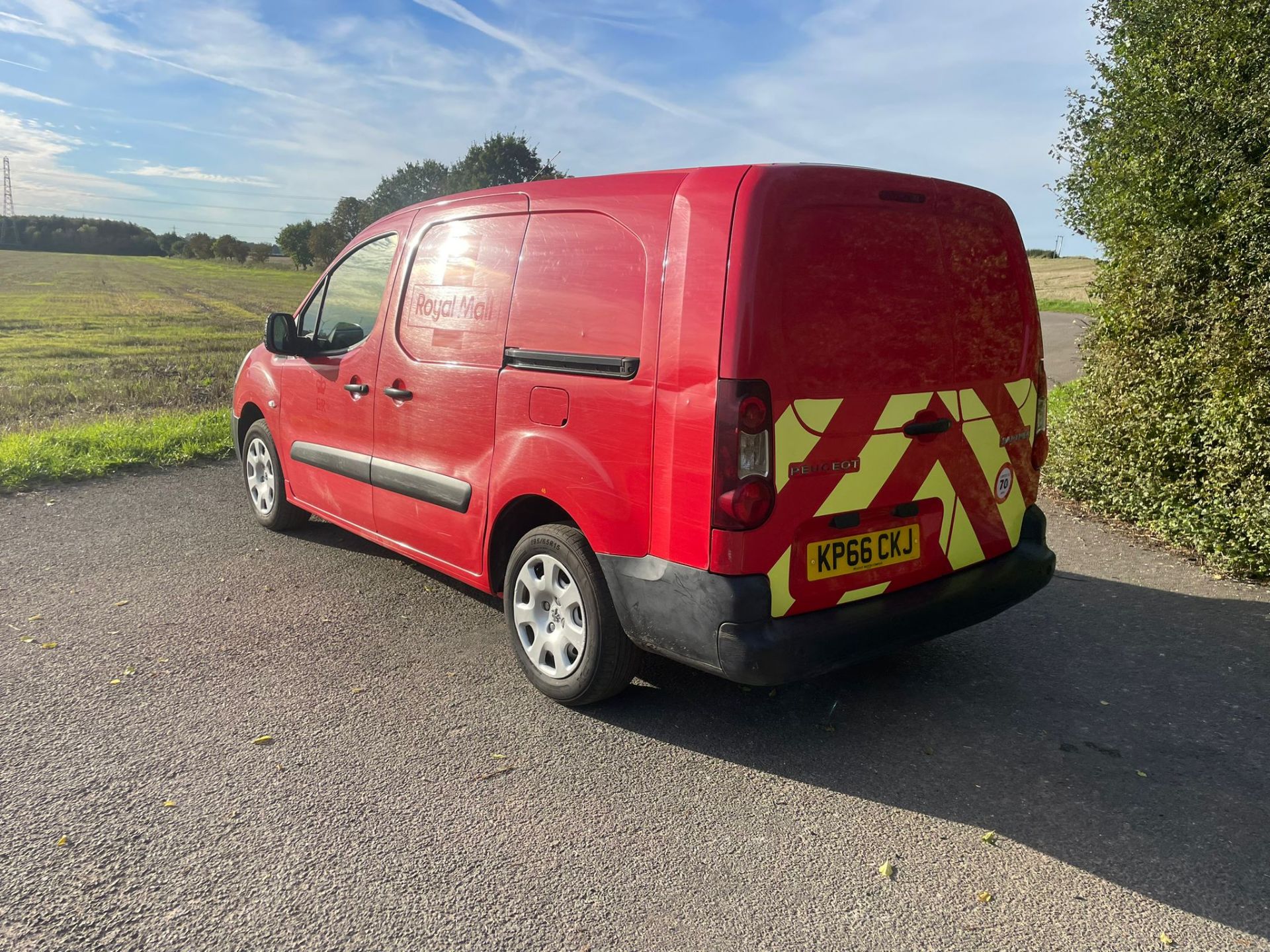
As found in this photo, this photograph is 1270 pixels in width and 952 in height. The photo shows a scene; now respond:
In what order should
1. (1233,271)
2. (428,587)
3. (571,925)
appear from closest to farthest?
(571,925)
(428,587)
(1233,271)

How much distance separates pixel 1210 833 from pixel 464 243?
363 cm

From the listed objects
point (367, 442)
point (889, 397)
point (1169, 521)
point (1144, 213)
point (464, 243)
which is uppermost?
point (1144, 213)

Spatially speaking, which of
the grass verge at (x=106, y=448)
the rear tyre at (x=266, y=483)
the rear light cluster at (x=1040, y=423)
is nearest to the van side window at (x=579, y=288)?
the rear light cluster at (x=1040, y=423)

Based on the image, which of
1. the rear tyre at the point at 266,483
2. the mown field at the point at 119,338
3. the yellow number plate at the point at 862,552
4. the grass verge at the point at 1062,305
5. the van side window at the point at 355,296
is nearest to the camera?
the yellow number plate at the point at 862,552

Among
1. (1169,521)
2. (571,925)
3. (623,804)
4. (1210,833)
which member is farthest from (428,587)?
(1169,521)

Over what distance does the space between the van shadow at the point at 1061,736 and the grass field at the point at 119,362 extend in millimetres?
6584

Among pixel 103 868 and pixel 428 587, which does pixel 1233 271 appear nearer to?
pixel 428 587

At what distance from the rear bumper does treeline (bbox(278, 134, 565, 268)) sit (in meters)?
60.6

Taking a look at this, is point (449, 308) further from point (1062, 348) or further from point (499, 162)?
point (499, 162)

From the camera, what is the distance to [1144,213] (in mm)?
6590

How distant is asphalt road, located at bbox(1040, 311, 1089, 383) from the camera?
1210cm

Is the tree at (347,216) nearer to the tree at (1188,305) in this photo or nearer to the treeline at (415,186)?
the treeline at (415,186)

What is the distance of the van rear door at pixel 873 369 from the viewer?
290 centimetres

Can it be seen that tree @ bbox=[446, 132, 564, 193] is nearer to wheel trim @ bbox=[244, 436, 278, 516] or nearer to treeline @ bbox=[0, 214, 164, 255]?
treeline @ bbox=[0, 214, 164, 255]
